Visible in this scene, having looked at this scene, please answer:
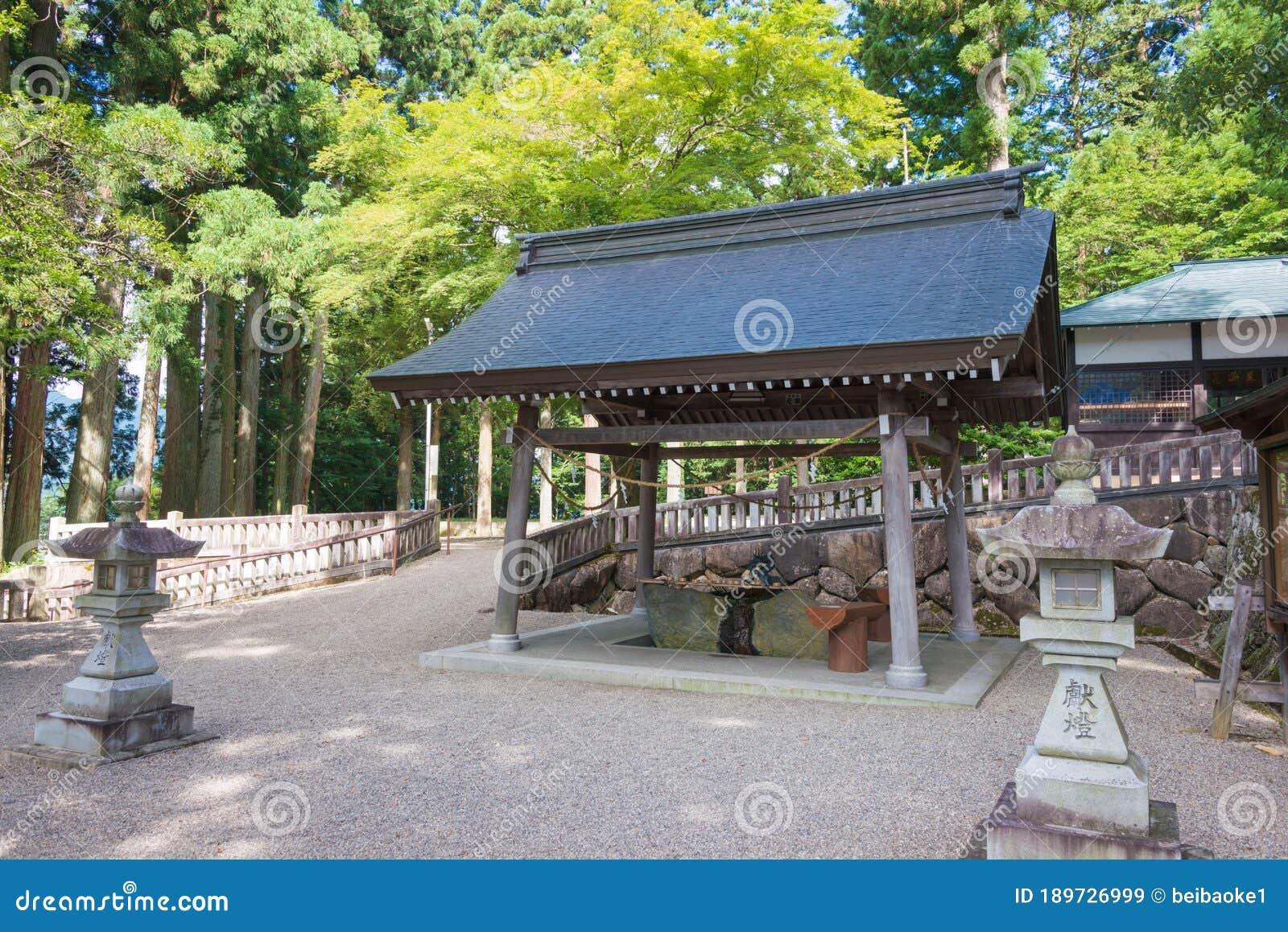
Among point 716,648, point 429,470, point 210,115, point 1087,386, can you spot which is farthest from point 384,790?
point 429,470

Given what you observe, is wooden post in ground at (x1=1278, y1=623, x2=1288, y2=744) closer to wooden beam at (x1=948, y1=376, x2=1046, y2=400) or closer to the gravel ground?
the gravel ground

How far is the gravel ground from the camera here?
3.95 metres

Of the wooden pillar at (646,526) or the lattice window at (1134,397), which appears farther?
the lattice window at (1134,397)

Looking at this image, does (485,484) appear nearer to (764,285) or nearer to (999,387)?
(764,285)

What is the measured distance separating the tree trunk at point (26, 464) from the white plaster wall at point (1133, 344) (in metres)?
17.9

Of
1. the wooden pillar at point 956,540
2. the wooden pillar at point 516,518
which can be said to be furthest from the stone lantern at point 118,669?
the wooden pillar at point 956,540

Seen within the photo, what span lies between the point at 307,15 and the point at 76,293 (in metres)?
13.4

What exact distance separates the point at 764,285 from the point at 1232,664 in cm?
538

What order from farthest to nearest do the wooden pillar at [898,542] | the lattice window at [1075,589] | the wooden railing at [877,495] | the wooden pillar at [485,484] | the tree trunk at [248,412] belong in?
the wooden pillar at [485,484] < the tree trunk at [248,412] < the wooden railing at [877,495] < the wooden pillar at [898,542] < the lattice window at [1075,589]

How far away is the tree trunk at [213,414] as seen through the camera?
2053 centimetres

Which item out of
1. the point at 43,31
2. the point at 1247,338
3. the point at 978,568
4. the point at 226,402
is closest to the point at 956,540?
the point at 978,568

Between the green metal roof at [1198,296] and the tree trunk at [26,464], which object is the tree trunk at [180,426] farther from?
the green metal roof at [1198,296]

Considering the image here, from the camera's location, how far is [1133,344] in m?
13.6

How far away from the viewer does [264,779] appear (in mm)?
4871
